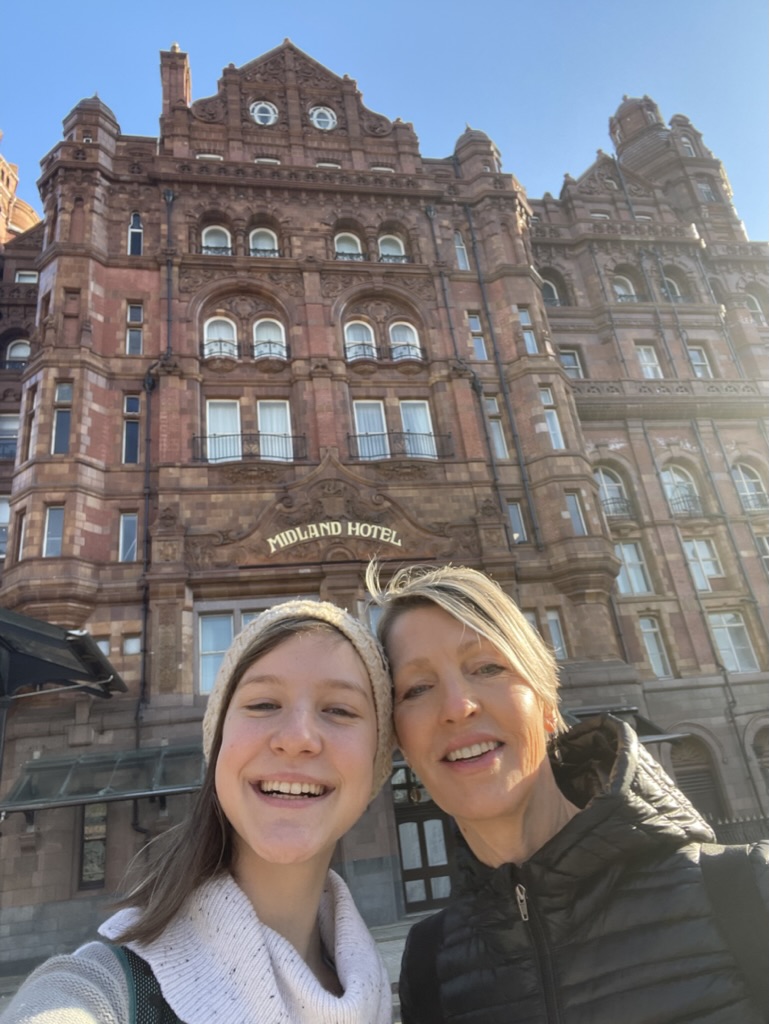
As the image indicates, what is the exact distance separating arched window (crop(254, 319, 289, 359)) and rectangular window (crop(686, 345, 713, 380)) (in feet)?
57.3

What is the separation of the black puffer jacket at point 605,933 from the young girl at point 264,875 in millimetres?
338

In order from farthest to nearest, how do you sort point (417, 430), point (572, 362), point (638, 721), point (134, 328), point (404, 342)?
point (572, 362) → point (404, 342) → point (417, 430) → point (134, 328) → point (638, 721)

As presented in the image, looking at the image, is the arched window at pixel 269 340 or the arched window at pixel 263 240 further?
the arched window at pixel 263 240

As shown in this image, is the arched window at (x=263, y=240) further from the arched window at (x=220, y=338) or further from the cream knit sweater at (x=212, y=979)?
the cream knit sweater at (x=212, y=979)

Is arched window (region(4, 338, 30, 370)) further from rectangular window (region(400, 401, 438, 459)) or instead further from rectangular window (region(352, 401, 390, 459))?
rectangular window (region(400, 401, 438, 459))

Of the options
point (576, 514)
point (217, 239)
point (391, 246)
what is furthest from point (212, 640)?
point (391, 246)

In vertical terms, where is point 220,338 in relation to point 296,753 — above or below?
above

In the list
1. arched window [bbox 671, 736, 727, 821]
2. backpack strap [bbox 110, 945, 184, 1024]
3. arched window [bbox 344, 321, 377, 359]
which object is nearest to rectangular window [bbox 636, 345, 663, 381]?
arched window [bbox 344, 321, 377, 359]

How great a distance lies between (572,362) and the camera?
25406mm

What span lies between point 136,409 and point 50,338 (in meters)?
3.15

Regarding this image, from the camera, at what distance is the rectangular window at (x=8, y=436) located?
2041 cm

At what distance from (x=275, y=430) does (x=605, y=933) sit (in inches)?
708

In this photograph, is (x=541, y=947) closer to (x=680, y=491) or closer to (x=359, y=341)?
(x=359, y=341)

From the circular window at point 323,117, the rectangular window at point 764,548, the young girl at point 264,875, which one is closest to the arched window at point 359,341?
the circular window at point 323,117
